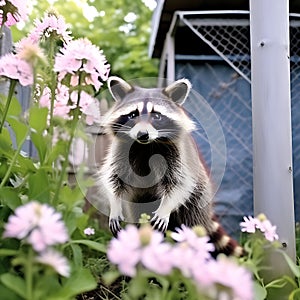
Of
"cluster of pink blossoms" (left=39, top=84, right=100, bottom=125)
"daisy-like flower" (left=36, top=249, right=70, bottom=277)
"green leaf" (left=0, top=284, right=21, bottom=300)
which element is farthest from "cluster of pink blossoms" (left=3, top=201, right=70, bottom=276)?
"cluster of pink blossoms" (left=39, top=84, right=100, bottom=125)

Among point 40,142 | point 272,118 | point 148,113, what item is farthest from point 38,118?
point 272,118

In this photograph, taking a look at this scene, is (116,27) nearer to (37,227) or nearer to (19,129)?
(19,129)

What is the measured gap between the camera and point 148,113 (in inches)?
53.5

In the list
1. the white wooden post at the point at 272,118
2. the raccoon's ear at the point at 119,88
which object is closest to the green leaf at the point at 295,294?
the white wooden post at the point at 272,118

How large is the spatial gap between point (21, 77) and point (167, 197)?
569mm

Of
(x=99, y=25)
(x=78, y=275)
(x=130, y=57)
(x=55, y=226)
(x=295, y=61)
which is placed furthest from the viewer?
(x=99, y=25)

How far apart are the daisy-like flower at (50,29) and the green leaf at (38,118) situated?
0.27 meters

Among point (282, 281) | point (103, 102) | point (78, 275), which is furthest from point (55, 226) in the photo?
point (103, 102)

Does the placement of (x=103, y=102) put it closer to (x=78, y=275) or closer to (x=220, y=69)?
(x=78, y=275)

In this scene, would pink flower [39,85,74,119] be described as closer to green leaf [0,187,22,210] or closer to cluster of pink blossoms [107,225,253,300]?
green leaf [0,187,22,210]

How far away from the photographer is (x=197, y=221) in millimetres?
1490

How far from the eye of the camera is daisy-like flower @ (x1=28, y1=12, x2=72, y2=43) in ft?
4.06

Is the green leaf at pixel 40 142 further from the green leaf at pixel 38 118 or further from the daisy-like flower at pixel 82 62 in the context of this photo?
the daisy-like flower at pixel 82 62

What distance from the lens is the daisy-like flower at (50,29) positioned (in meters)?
1.24
